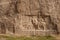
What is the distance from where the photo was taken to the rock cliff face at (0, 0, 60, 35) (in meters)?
7.39

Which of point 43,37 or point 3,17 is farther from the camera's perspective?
point 3,17

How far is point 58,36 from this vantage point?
7211 mm

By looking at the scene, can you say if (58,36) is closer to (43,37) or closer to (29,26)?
(43,37)

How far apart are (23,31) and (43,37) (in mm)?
757

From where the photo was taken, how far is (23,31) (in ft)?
24.3

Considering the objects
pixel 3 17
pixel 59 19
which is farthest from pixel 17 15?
pixel 59 19

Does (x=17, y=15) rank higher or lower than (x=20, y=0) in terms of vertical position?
lower

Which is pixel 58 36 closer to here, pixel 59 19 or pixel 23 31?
pixel 59 19

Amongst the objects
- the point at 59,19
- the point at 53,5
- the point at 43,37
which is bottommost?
the point at 43,37

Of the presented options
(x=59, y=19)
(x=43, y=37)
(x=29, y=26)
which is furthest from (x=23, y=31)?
(x=59, y=19)

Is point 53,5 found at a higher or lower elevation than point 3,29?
higher

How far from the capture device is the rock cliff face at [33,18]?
7395 millimetres

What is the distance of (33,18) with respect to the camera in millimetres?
7465

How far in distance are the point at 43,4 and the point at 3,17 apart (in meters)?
1.45
